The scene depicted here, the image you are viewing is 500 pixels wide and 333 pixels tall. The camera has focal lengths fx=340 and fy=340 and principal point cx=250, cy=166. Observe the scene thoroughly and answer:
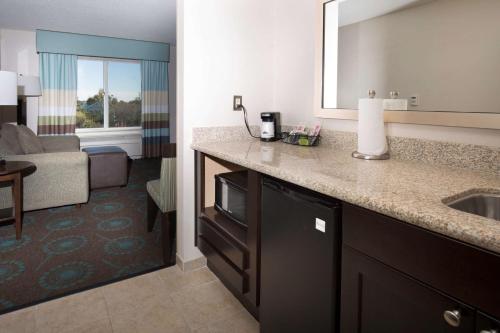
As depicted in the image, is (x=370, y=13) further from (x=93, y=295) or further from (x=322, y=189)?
(x=93, y=295)

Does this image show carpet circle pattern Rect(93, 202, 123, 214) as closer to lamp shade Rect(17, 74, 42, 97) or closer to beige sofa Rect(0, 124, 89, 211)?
beige sofa Rect(0, 124, 89, 211)

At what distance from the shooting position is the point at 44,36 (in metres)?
5.75

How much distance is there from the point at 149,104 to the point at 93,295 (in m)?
5.40

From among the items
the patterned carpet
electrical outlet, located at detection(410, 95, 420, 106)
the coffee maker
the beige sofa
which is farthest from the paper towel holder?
the beige sofa

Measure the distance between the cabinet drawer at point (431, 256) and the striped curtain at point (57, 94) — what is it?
6.33 m

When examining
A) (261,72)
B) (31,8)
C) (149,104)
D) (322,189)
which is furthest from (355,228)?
(149,104)

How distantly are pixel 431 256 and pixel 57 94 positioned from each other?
6.63 meters

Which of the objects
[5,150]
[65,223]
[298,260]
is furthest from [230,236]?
[5,150]

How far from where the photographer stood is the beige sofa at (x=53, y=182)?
323cm

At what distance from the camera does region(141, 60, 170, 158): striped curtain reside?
6770 mm

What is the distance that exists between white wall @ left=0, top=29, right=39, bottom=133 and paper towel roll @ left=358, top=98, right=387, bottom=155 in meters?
6.21

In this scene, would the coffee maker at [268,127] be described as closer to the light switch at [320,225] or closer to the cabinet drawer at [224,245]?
the cabinet drawer at [224,245]

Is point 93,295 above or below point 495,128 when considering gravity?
below

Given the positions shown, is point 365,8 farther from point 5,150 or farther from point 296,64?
point 5,150
